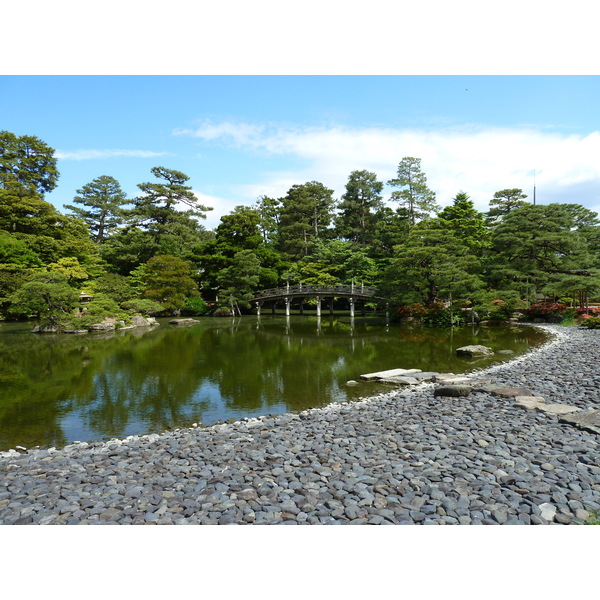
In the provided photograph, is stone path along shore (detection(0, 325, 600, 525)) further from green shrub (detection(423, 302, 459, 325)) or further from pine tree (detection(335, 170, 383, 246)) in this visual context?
pine tree (detection(335, 170, 383, 246))

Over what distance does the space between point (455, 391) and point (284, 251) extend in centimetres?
2868

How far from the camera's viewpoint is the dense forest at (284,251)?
1906cm

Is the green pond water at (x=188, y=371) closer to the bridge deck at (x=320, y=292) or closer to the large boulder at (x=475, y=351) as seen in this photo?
the large boulder at (x=475, y=351)

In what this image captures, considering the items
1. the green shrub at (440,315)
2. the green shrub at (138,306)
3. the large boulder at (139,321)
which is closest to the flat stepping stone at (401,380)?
the green shrub at (440,315)

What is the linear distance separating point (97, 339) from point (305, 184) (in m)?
22.8

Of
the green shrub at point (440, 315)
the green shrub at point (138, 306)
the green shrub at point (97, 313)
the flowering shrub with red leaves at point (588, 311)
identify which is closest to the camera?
the flowering shrub with red leaves at point (588, 311)

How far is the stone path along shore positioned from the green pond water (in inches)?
44.0

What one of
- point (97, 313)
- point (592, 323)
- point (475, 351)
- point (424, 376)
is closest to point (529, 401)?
point (424, 376)

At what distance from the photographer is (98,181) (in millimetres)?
38562

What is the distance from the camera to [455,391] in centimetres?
632

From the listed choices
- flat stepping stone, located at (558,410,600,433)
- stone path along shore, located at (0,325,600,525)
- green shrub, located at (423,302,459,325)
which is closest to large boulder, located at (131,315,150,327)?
green shrub, located at (423,302,459,325)

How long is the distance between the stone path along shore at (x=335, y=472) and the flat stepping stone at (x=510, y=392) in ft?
1.16

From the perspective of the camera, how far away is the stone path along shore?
292cm

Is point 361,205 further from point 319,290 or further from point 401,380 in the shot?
point 401,380
